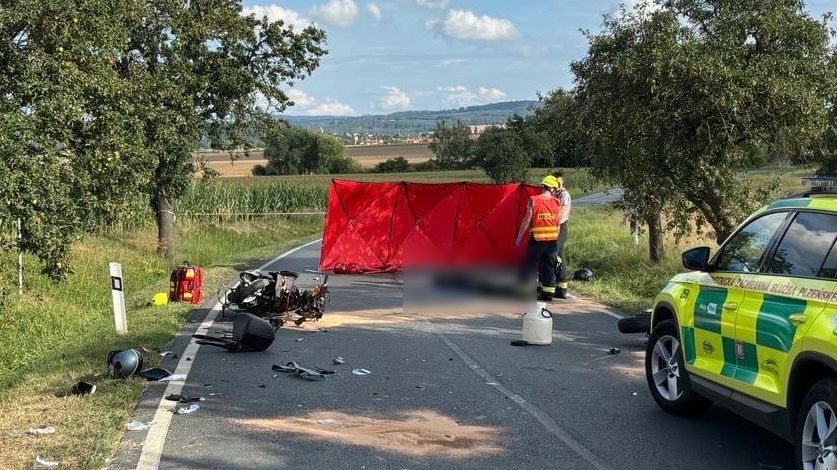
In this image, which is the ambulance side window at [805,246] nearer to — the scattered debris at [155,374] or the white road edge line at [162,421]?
the white road edge line at [162,421]

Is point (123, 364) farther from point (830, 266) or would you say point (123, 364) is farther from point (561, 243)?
point (561, 243)

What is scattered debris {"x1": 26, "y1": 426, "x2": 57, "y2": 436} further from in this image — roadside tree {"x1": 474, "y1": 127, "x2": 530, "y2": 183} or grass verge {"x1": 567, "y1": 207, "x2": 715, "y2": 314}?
roadside tree {"x1": 474, "y1": 127, "x2": 530, "y2": 183}

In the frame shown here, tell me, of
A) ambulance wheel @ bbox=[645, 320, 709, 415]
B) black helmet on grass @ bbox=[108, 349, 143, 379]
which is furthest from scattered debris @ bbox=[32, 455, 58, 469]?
ambulance wheel @ bbox=[645, 320, 709, 415]

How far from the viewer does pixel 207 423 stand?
6.34 m

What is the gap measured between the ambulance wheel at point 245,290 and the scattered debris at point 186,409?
15.5 ft

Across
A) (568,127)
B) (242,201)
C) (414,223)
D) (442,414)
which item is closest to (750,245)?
(442,414)

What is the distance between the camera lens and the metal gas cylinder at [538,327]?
9.57m

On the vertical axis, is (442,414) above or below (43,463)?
below

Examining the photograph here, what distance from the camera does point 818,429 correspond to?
4.50 meters

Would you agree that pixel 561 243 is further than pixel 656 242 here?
No

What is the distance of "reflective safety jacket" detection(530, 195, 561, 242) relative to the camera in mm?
13328

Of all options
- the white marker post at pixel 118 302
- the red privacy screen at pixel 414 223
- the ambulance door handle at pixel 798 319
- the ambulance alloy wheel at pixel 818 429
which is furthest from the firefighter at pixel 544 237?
the ambulance alloy wheel at pixel 818 429

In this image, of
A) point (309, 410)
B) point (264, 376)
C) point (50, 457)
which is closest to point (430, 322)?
point (264, 376)

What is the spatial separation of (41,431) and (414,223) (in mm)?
12868
